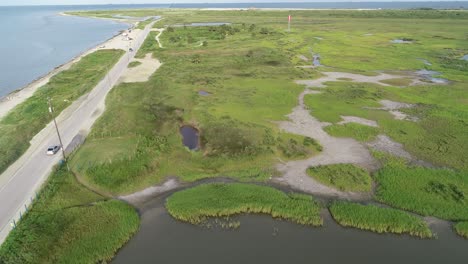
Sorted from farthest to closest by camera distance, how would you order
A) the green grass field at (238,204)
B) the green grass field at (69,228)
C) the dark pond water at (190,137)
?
the dark pond water at (190,137) < the green grass field at (238,204) < the green grass field at (69,228)

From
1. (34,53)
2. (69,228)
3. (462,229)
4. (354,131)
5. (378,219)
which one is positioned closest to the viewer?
(69,228)

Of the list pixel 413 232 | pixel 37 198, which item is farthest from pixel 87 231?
pixel 413 232

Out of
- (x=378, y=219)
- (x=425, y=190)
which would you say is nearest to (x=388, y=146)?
(x=425, y=190)

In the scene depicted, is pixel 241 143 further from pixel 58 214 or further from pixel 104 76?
pixel 104 76

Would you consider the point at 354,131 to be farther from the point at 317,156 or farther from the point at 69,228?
the point at 69,228

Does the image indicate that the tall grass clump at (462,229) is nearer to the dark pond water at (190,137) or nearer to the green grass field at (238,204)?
the green grass field at (238,204)

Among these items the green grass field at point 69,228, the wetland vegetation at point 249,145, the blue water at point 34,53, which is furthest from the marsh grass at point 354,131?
the blue water at point 34,53
